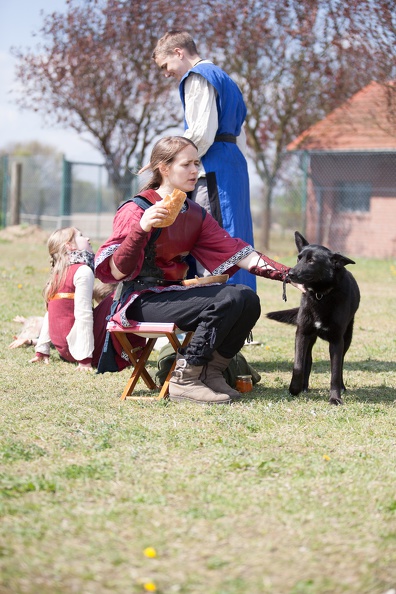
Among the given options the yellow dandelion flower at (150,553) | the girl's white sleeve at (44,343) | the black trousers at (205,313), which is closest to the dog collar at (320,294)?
the black trousers at (205,313)

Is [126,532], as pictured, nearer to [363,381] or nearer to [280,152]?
[363,381]

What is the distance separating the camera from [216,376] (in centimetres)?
498

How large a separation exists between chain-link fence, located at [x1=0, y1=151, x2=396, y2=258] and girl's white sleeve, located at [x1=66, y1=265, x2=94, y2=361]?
14.3 meters

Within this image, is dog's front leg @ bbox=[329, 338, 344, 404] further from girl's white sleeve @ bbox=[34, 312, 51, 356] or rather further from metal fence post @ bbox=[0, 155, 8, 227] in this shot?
metal fence post @ bbox=[0, 155, 8, 227]

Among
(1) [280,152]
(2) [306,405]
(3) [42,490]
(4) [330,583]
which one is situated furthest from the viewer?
(1) [280,152]

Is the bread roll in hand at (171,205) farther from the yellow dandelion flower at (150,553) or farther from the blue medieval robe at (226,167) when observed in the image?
the yellow dandelion flower at (150,553)

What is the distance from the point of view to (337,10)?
1429 centimetres

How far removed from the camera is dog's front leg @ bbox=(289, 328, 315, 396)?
5082 millimetres

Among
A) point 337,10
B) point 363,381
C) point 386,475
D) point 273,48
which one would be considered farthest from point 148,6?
point 386,475

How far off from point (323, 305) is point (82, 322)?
6.14 ft

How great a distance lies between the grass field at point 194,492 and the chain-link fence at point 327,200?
616 inches

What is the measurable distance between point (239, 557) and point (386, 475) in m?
1.10

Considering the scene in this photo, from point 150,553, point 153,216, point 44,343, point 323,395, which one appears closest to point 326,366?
point 323,395

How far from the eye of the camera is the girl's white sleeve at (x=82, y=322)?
5.86m
